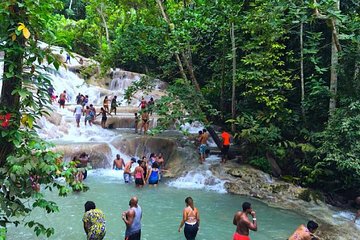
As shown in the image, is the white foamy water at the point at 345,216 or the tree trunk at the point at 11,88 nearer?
the tree trunk at the point at 11,88

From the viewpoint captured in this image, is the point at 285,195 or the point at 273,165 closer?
the point at 285,195

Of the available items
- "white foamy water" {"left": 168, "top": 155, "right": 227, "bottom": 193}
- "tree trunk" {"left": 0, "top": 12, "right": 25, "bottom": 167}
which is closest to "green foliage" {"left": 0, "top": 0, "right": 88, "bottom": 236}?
"tree trunk" {"left": 0, "top": 12, "right": 25, "bottom": 167}

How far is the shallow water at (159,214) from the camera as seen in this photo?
8.69 metres

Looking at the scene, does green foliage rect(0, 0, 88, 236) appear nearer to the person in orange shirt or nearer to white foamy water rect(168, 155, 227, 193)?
white foamy water rect(168, 155, 227, 193)

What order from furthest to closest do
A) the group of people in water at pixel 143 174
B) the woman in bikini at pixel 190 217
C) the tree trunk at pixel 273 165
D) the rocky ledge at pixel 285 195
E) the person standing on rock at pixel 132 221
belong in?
the tree trunk at pixel 273 165 < the group of people in water at pixel 143 174 < the rocky ledge at pixel 285 195 < the woman in bikini at pixel 190 217 < the person standing on rock at pixel 132 221

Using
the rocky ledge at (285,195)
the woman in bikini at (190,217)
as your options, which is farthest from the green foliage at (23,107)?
the rocky ledge at (285,195)

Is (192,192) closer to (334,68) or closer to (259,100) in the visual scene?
(259,100)

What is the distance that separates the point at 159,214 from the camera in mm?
10258

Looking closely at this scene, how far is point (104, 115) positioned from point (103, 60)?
3814 mm

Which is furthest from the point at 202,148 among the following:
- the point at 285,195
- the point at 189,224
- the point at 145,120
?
the point at 189,224

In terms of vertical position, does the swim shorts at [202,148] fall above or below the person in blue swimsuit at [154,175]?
above

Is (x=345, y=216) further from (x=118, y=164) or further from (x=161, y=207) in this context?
(x=118, y=164)

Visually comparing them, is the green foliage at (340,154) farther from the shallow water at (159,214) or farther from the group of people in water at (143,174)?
the group of people in water at (143,174)

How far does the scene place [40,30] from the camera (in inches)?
140
